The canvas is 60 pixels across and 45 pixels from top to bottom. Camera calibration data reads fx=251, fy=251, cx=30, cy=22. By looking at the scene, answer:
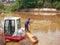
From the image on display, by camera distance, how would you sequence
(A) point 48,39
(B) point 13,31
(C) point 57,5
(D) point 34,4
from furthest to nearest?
(D) point 34,4
(C) point 57,5
(A) point 48,39
(B) point 13,31

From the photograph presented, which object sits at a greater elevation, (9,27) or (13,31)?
(9,27)

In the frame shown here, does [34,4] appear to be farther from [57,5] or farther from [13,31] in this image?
[13,31]

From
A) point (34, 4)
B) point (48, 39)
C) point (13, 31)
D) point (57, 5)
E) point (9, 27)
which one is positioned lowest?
point (34, 4)

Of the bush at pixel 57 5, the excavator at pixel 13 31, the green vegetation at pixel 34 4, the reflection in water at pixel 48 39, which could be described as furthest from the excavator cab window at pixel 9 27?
the green vegetation at pixel 34 4

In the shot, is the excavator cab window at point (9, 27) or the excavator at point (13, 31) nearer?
the excavator at point (13, 31)

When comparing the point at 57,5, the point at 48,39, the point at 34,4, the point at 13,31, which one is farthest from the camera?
the point at 34,4

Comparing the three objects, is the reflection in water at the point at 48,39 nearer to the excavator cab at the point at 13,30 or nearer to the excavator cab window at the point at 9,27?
the excavator cab at the point at 13,30

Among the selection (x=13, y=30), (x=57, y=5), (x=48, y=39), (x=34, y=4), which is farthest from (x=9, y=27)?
(x=34, y=4)

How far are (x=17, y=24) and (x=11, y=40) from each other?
1.18 meters

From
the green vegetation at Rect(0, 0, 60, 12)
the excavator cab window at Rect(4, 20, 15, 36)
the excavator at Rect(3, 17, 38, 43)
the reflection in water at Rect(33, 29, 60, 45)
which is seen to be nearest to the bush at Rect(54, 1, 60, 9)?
the green vegetation at Rect(0, 0, 60, 12)

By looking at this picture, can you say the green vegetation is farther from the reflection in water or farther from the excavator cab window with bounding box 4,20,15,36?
the excavator cab window with bounding box 4,20,15,36

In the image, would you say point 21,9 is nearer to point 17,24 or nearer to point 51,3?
point 51,3

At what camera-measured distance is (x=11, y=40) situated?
17.3 meters

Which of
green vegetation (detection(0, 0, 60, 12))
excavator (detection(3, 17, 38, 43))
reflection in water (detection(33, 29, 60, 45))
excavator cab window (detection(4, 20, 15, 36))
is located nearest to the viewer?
excavator (detection(3, 17, 38, 43))
